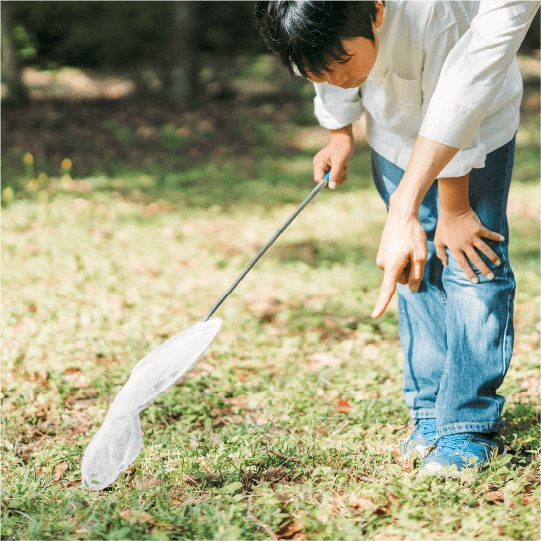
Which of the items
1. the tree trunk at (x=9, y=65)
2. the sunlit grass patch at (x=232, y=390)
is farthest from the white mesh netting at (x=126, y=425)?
the tree trunk at (x=9, y=65)

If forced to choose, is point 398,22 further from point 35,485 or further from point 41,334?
point 41,334

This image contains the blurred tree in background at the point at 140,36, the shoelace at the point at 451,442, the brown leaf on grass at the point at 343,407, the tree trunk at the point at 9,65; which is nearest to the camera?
the shoelace at the point at 451,442

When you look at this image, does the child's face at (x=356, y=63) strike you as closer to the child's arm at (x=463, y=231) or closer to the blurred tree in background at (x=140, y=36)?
the child's arm at (x=463, y=231)

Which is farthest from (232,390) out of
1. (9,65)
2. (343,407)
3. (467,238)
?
(9,65)

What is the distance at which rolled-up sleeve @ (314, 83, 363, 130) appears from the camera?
203 centimetres

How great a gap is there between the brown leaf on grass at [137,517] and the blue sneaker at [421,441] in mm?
827

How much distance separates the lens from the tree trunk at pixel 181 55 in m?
7.96

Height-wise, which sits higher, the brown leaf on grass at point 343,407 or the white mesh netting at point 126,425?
the white mesh netting at point 126,425

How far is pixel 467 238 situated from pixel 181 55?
7.51 metres

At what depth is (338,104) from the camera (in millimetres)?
2049

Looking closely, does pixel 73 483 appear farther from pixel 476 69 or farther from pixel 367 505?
pixel 476 69

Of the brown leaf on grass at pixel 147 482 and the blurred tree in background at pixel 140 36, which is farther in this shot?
the blurred tree in background at pixel 140 36

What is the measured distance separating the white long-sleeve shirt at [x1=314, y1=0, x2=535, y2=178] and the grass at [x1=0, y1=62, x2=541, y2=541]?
38.1 inches

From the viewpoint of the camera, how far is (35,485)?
180 centimetres
